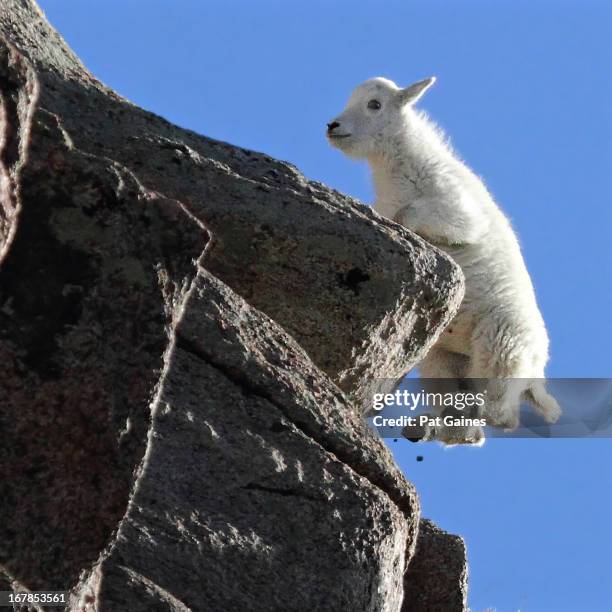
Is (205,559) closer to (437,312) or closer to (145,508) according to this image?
(145,508)

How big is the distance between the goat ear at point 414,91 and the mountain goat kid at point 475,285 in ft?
2.21

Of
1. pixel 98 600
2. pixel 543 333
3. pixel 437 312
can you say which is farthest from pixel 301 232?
pixel 543 333

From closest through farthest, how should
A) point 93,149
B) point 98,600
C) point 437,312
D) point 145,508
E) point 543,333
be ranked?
point 98,600, point 145,508, point 93,149, point 437,312, point 543,333

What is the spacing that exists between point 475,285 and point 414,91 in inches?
92.4

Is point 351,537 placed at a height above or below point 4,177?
above

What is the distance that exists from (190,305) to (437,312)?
1687 millimetres

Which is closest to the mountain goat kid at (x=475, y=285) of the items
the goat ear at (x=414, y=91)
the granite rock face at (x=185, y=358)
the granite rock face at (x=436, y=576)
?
the goat ear at (x=414, y=91)

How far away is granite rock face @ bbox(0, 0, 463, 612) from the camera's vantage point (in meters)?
3.97

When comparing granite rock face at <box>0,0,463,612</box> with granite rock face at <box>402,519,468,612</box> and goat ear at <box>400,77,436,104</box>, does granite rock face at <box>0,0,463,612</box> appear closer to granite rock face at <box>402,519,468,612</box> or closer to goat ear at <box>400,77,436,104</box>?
granite rock face at <box>402,519,468,612</box>

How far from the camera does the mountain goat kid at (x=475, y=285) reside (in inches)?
457

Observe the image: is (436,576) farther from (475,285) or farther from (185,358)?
(475,285)

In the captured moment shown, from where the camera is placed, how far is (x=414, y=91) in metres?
13.2

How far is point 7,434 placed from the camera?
3.94 metres

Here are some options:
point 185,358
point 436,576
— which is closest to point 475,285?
point 436,576
